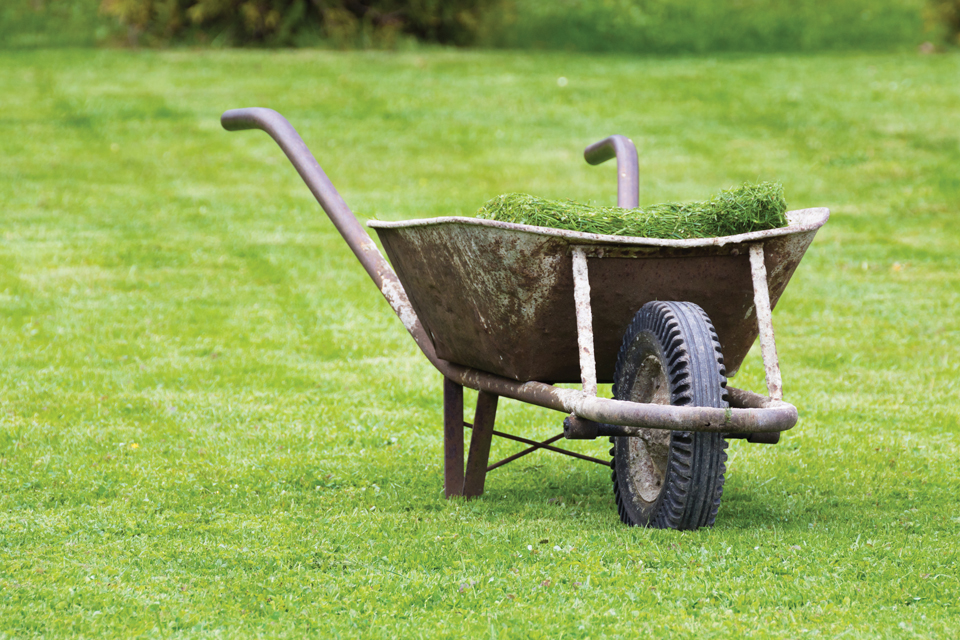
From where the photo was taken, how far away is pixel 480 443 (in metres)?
4.22

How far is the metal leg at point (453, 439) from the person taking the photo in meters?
4.29

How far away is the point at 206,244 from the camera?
32.4 feet

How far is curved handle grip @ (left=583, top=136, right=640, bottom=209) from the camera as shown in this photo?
473 centimetres

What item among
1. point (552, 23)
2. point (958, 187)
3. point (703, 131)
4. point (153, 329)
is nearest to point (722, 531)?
point (153, 329)

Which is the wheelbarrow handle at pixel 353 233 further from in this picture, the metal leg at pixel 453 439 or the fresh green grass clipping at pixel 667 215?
the fresh green grass clipping at pixel 667 215

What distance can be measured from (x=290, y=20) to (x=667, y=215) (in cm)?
1648

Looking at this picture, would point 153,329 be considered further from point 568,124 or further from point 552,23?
point 552,23

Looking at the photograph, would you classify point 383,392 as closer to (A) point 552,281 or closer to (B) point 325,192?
(B) point 325,192

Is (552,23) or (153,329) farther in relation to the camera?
(552,23)

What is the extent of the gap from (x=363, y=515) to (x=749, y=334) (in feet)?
4.75

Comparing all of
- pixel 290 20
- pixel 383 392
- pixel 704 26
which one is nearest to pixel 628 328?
pixel 383 392

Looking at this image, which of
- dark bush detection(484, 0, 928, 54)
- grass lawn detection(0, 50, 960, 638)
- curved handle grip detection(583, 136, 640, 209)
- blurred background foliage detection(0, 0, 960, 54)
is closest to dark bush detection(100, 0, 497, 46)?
blurred background foliage detection(0, 0, 960, 54)

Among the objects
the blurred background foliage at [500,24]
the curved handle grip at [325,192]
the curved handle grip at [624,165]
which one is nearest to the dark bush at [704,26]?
the blurred background foliage at [500,24]

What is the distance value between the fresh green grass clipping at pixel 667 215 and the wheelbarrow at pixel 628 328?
0.12 metres
